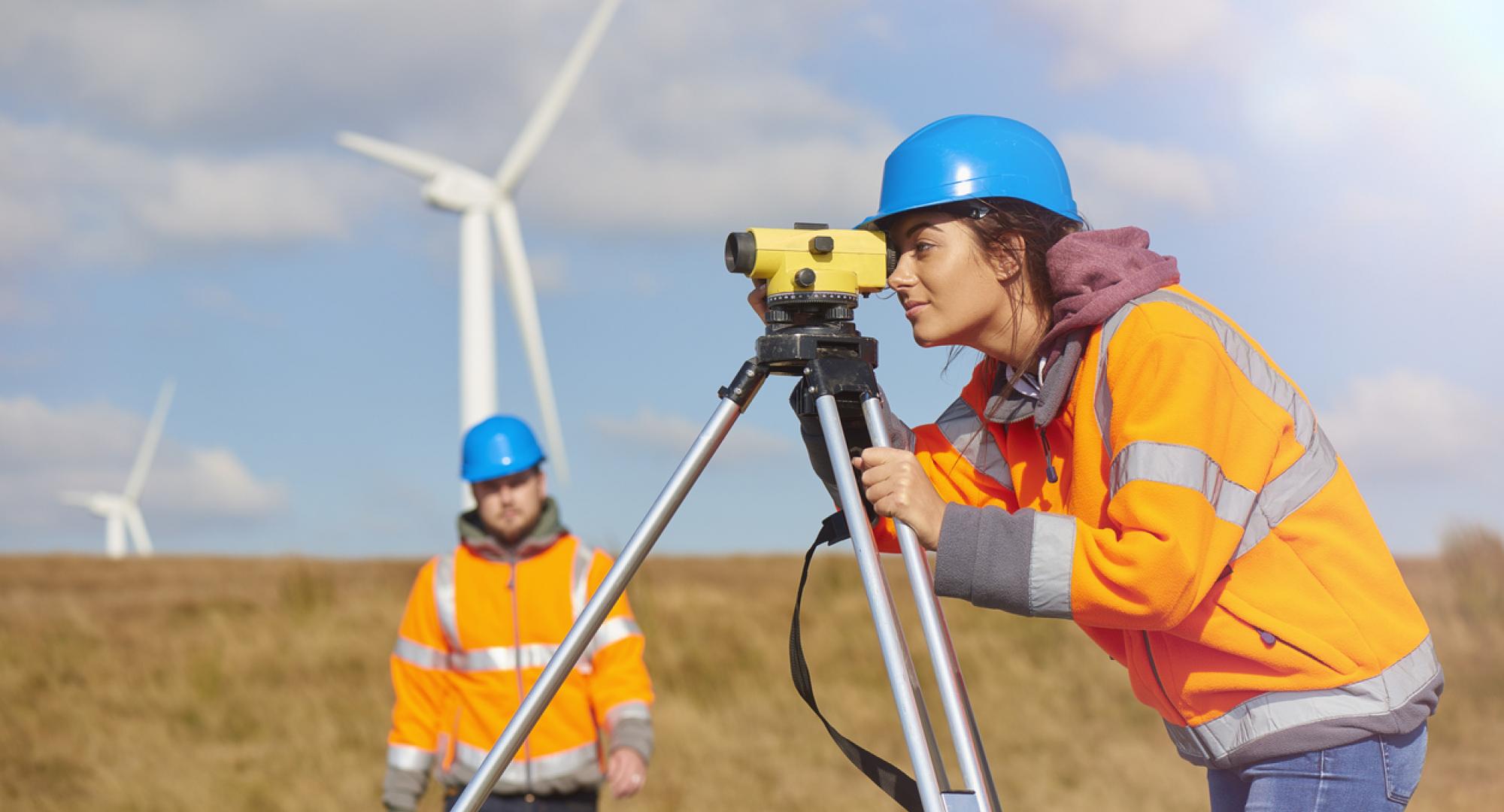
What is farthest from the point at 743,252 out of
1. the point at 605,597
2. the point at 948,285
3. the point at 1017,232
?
the point at 605,597

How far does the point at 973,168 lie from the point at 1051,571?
816 millimetres

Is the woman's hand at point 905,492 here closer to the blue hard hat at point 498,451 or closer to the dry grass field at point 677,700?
the blue hard hat at point 498,451

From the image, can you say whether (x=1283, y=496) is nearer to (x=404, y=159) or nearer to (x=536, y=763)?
(x=536, y=763)

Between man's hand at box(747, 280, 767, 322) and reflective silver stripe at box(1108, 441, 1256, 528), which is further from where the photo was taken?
man's hand at box(747, 280, 767, 322)

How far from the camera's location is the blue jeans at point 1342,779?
7.59ft

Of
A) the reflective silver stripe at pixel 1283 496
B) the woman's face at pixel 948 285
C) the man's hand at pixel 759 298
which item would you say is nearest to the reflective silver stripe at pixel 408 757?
the man's hand at pixel 759 298

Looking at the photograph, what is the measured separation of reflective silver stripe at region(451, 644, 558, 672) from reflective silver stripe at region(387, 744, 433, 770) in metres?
0.34

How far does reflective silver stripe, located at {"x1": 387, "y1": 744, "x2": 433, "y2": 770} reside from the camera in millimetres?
4949

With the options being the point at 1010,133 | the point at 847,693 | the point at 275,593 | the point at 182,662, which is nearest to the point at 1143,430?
the point at 1010,133

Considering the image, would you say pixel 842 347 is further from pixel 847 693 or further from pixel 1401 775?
pixel 847 693

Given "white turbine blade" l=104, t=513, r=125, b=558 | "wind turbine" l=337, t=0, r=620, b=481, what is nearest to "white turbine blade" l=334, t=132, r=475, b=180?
"wind turbine" l=337, t=0, r=620, b=481

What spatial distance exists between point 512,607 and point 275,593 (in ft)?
32.7

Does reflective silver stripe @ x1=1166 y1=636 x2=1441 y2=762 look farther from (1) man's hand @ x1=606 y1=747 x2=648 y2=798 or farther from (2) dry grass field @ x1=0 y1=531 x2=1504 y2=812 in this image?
(2) dry grass field @ x1=0 y1=531 x2=1504 y2=812

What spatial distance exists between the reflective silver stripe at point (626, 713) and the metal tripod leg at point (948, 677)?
2699 millimetres
